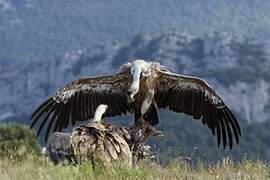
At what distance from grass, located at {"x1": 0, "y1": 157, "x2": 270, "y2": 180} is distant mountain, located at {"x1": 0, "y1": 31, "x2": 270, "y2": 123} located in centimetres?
13418

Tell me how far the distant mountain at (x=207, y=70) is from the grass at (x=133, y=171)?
134 meters

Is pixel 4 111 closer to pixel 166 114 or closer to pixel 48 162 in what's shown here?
pixel 166 114

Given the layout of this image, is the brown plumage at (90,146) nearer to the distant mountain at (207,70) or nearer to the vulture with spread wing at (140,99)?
the vulture with spread wing at (140,99)

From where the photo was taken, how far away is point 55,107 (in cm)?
1497

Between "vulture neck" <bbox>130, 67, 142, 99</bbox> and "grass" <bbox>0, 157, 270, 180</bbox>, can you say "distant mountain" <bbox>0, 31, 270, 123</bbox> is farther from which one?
"grass" <bbox>0, 157, 270, 180</bbox>

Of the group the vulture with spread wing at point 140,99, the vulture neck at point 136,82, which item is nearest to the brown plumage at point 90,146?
the vulture neck at point 136,82

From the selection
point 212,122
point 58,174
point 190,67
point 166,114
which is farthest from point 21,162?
point 190,67

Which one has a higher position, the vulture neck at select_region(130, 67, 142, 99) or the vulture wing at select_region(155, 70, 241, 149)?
the vulture neck at select_region(130, 67, 142, 99)

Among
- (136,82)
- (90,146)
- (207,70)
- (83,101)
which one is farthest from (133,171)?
(207,70)

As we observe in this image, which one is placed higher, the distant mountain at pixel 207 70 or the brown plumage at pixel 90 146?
the brown plumage at pixel 90 146

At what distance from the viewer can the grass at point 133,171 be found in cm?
926

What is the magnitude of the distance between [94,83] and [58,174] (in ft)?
18.4

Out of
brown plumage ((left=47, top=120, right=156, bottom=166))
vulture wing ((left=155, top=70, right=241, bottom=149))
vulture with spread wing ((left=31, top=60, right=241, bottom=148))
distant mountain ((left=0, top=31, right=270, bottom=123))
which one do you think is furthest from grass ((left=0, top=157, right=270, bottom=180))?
distant mountain ((left=0, top=31, right=270, bottom=123))

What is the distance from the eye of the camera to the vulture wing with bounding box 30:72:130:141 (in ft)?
47.0
